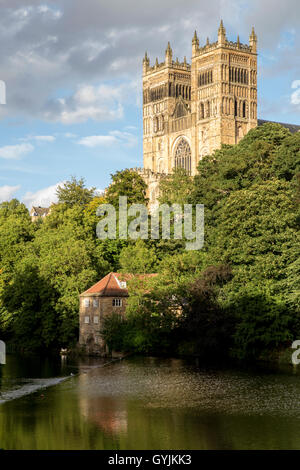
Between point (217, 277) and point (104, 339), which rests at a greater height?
point (217, 277)

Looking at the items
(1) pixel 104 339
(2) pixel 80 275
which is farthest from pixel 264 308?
(2) pixel 80 275

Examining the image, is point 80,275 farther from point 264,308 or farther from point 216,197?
point 264,308

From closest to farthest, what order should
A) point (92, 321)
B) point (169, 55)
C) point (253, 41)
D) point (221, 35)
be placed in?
point (92, 321) → point (221, 35) → point (253, 41) → point (169, 55)

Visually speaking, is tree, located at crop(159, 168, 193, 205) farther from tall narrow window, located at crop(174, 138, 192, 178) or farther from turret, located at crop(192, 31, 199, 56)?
turret, located at crop(192, 31, 199, 56)

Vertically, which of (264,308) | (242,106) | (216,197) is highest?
(242,106)

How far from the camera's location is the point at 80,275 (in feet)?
201

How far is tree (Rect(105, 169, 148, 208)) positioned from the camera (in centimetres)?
8025

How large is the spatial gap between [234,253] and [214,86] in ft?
244

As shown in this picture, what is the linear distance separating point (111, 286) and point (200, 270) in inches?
296
